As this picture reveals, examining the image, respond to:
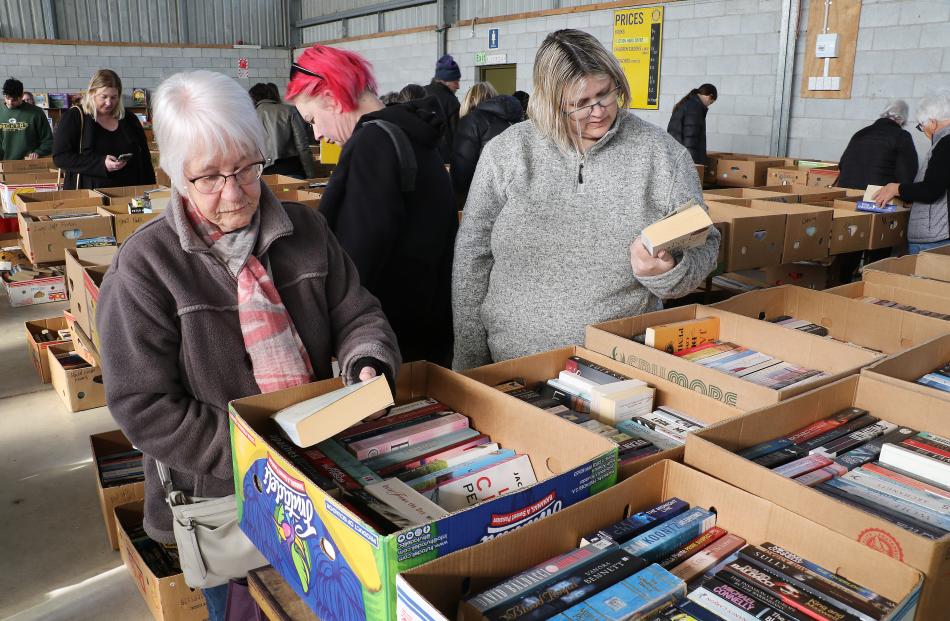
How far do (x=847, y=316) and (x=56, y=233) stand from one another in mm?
3363

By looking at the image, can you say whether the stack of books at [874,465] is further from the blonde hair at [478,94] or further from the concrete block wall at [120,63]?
the concrete block wall at [120,63]

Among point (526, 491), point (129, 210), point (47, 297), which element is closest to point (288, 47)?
point (47, 297)

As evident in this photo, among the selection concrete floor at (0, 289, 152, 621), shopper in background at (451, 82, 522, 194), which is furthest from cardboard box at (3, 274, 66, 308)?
shopper in background at (451, 82, 522, 194)

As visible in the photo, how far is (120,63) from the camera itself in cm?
1339

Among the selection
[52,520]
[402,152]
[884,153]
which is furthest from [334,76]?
[884,153]

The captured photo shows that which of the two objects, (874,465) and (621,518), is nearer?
(621,518)

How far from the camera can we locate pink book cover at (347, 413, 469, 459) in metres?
1.27

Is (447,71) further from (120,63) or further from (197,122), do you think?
(120,63)

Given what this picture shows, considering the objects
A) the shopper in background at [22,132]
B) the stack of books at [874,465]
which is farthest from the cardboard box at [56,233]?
the stack of books at [874,465]

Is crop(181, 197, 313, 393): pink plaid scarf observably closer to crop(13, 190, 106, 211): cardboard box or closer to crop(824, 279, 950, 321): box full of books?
crop(824, 279, 950, 321): box full of books

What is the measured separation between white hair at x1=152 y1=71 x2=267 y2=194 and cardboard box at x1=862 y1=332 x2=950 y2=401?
1.26 m

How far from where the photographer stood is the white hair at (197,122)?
1.24 m

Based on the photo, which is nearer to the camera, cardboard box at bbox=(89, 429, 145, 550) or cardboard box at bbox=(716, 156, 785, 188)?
cardboard box at bbox=(89, 429, 145, 550)

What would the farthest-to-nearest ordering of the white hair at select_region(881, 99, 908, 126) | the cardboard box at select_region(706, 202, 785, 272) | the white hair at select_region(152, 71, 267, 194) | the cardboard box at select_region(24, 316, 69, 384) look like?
the white hair at select_region(881, 99, 908, 126), the cardboard box at select_region(24, 316, 69, 384), the cardboard box at select_region(706, 202, 785, 272), the white hair at select_region(152, 71, 267, 194)
